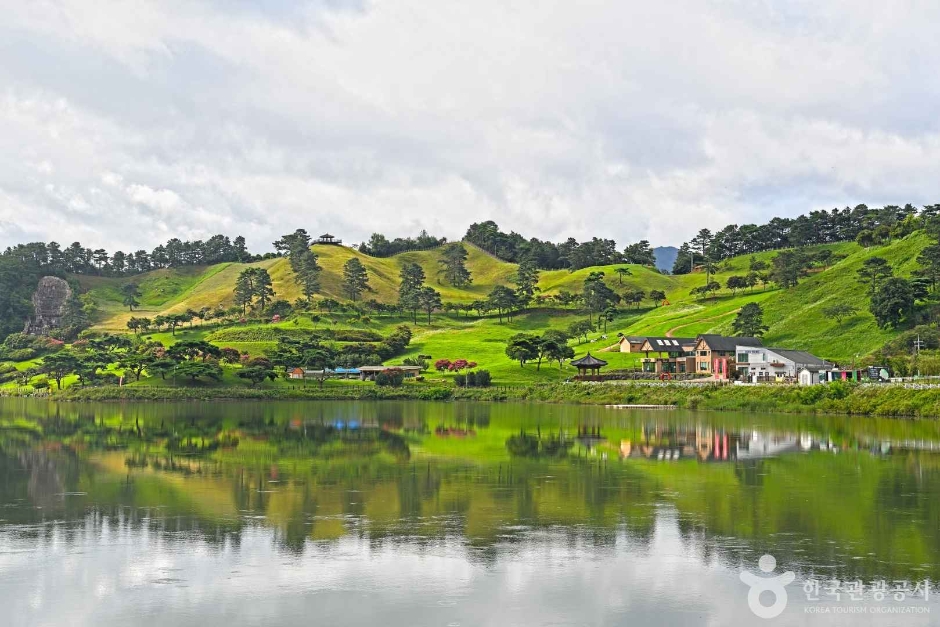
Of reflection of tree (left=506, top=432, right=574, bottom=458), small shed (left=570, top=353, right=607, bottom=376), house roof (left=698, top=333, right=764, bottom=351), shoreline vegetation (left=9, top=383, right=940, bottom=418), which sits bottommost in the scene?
reflection of tree (left=506, top=432, right=574, bottom=458)

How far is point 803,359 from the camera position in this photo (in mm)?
104125

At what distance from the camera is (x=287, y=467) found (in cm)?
3919

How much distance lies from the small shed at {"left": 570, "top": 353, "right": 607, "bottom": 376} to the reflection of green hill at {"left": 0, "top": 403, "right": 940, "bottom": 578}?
46.7m

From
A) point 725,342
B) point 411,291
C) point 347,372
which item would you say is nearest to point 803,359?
point 725,342

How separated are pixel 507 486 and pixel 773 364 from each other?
78511 mm

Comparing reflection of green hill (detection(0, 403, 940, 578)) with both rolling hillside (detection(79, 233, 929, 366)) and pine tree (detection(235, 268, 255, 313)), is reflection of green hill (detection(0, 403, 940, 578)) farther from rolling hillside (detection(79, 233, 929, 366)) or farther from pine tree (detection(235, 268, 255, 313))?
pine tree (detection(235, 268, 255, 313))

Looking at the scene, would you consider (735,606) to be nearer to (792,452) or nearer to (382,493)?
(382,493)

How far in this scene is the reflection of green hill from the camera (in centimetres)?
2412

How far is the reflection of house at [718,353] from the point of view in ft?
363

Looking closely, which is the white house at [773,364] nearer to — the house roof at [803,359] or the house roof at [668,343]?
A: the house roof at [803,359]

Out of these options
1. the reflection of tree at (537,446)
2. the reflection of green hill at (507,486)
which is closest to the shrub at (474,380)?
the reflection of green hill at (507,486)

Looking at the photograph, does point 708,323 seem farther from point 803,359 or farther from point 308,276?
point 308,276

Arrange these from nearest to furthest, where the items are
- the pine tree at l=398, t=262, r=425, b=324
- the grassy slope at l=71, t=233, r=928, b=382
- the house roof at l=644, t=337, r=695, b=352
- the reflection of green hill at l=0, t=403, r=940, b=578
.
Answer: the reflection of green hill at l=0, t=403, r=940, b=578 → the grassy slope at l=71, t=233, r=928, b=382 → the house roof at l=644, t=337, r=695, b=352 → the pine tree at l=398, t=262, r=425, b=324

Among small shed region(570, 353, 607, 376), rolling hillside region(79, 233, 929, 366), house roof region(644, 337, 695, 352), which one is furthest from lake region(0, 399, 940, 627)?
rolling hillside region(79, 233, 929, 366)
